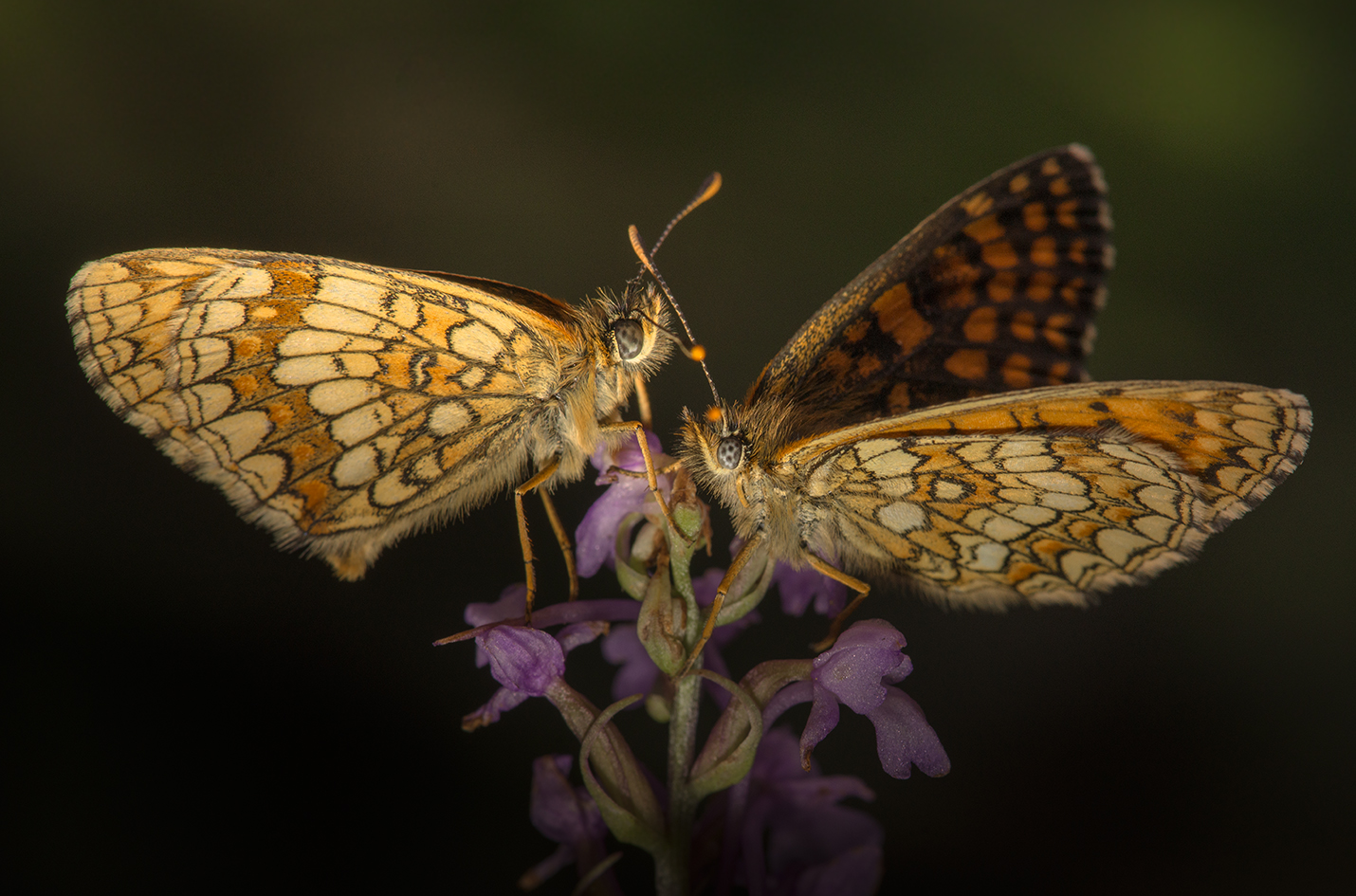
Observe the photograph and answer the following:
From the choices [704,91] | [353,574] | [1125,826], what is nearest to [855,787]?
[353,574]

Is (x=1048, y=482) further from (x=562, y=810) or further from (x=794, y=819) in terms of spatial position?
(x=562, y=810)

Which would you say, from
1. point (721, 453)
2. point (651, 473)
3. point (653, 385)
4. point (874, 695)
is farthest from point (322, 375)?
point (653, 385)

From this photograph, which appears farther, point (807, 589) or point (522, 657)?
point (807, 589)

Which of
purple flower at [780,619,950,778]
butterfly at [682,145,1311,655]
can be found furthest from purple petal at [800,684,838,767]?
butterfly at [682,145,1311,655]

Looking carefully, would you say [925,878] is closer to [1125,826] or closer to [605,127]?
[1125,826]

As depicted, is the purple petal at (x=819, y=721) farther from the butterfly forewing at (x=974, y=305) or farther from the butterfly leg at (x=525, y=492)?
→ the butterfly forewing at (x=974, y=305)

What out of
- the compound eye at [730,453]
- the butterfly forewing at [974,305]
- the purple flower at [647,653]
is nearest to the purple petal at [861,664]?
the purple flower at [647,653]
